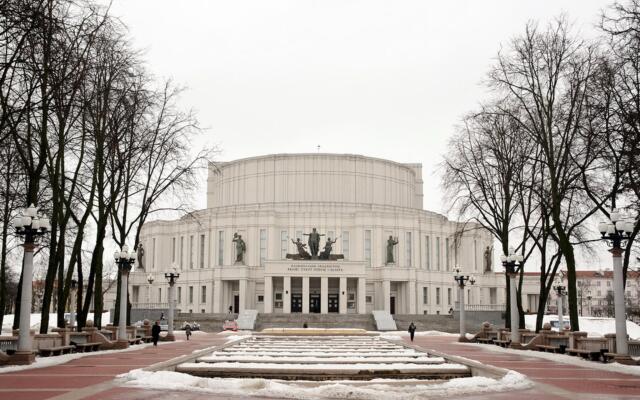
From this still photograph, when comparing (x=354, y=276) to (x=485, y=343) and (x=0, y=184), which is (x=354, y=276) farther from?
(x=0, y=184)

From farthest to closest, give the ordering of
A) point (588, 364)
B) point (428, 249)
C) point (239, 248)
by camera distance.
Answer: point (428, 249), point (239, 248), point (588, 364)

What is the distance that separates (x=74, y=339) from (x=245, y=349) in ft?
24.8

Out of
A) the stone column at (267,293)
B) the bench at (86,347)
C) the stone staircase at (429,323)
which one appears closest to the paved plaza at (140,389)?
the bench at (86,347)

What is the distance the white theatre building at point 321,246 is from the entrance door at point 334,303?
0.11 metres

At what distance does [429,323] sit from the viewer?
Answer: 64.4 metres

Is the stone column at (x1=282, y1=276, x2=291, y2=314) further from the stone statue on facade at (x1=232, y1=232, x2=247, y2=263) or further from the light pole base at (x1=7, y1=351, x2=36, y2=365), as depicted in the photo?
the light pole base at (x1=7, y1=351, x2=36, y2=365)

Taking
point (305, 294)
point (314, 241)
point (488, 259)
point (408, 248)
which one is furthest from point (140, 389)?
point (488, 259)

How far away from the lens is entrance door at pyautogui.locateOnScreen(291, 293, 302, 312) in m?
74.4

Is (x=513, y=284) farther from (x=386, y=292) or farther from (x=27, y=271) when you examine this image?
(x=386, y=292)

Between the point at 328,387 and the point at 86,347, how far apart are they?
17865 mm

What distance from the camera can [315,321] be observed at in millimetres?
62750

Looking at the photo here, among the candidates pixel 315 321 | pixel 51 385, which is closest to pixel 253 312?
pixel 315 321

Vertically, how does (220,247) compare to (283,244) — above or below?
below

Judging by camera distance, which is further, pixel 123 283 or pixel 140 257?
pixel 140 257
